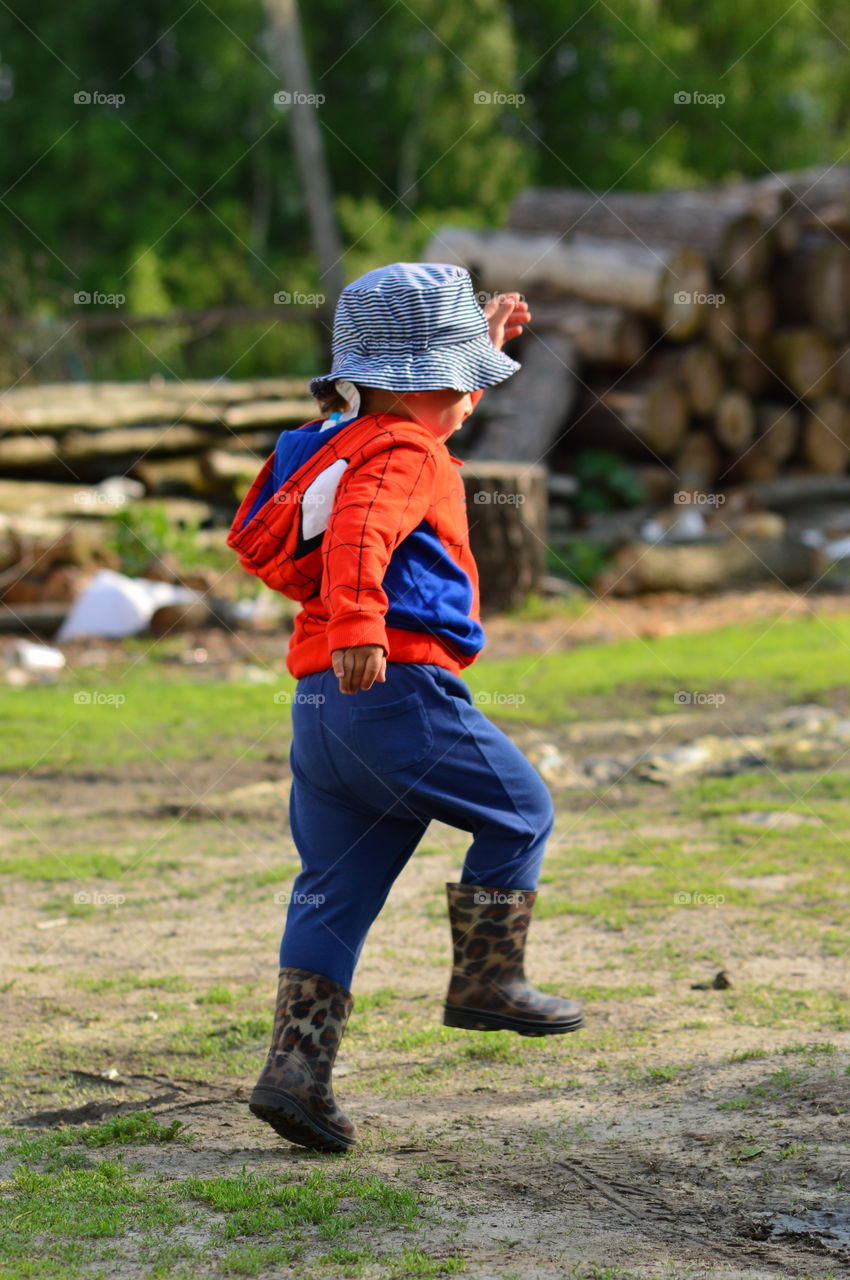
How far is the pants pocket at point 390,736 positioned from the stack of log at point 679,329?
384 inches

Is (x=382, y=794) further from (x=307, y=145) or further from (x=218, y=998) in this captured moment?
(x=307, y=145)

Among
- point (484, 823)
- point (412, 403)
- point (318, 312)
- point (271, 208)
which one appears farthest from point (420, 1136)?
point (271, 208)

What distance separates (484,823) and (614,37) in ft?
114

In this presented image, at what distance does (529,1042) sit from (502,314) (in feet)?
5.90

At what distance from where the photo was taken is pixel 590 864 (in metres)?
5.08

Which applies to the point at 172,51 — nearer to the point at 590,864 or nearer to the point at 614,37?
the point at 614,37

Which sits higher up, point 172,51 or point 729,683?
point 172,51

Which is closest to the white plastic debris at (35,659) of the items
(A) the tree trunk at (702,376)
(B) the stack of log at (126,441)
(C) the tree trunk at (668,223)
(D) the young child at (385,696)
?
(B) the stack of log at (126,441)

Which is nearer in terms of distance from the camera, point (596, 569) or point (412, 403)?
point (412, 403)

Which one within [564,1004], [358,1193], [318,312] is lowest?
[358,1193]

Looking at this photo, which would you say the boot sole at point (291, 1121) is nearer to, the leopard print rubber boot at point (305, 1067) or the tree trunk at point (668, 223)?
the leopard print rubber boot at point (305, 1067)

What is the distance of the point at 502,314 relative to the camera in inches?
130

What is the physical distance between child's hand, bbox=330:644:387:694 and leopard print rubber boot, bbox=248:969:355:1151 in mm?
619

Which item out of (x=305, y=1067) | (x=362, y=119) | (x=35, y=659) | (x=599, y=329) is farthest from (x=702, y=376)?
(x=362, y=119)
